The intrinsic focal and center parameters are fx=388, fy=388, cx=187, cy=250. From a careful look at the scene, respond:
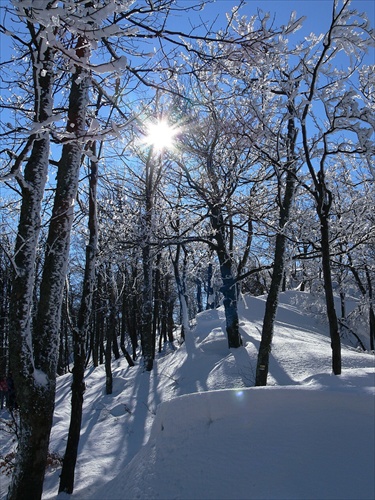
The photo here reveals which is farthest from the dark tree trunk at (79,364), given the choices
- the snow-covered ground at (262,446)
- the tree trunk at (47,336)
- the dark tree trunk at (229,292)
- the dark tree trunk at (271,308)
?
the dark tree trunk at (229,292)

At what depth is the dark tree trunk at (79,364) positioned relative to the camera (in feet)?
18.6

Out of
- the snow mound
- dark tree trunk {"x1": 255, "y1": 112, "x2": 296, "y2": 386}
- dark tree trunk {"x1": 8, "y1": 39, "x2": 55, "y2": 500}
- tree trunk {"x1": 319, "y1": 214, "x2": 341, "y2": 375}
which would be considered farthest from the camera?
dark tree trunk {"x1": 255, "y1": 112, "x2": 296, "y2": 386}

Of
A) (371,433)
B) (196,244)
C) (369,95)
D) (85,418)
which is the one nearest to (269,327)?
(369,95)

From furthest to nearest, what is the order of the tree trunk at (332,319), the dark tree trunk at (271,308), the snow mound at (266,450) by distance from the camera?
the dark tree trunk at (271,308) → the tree trunk at (332,319) → the snow mound at (266,450)

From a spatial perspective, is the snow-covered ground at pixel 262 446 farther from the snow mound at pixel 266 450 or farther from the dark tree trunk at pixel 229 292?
the dark tree trunk at pixel 229 292

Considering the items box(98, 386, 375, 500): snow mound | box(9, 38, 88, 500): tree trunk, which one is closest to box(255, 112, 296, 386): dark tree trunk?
box(98, 386, 375, 500): snow mound

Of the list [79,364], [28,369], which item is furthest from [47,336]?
[79,364]

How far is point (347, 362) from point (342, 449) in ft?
23.5

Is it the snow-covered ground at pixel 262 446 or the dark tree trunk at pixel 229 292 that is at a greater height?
the dark tree trunk at pixel 229 292

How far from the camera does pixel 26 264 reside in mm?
3627

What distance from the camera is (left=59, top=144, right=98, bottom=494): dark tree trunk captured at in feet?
18.6

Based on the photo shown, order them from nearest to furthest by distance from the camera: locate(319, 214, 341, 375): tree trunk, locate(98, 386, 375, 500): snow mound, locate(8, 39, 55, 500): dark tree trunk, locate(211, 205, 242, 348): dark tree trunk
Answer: locate(98, 386, 375, 500): snow mound → locate(8, 39, 55, 500): dark tree trunk → locate(319, 214, 341, 375): tree trunk → locate(211, 205, 242, 348): dark tree trunk

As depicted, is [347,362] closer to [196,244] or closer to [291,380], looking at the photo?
[291,380]

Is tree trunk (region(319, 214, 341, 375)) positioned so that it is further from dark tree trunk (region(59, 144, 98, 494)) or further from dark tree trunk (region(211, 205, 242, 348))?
dark tree trunk (region(211, 205, 242, 348))
